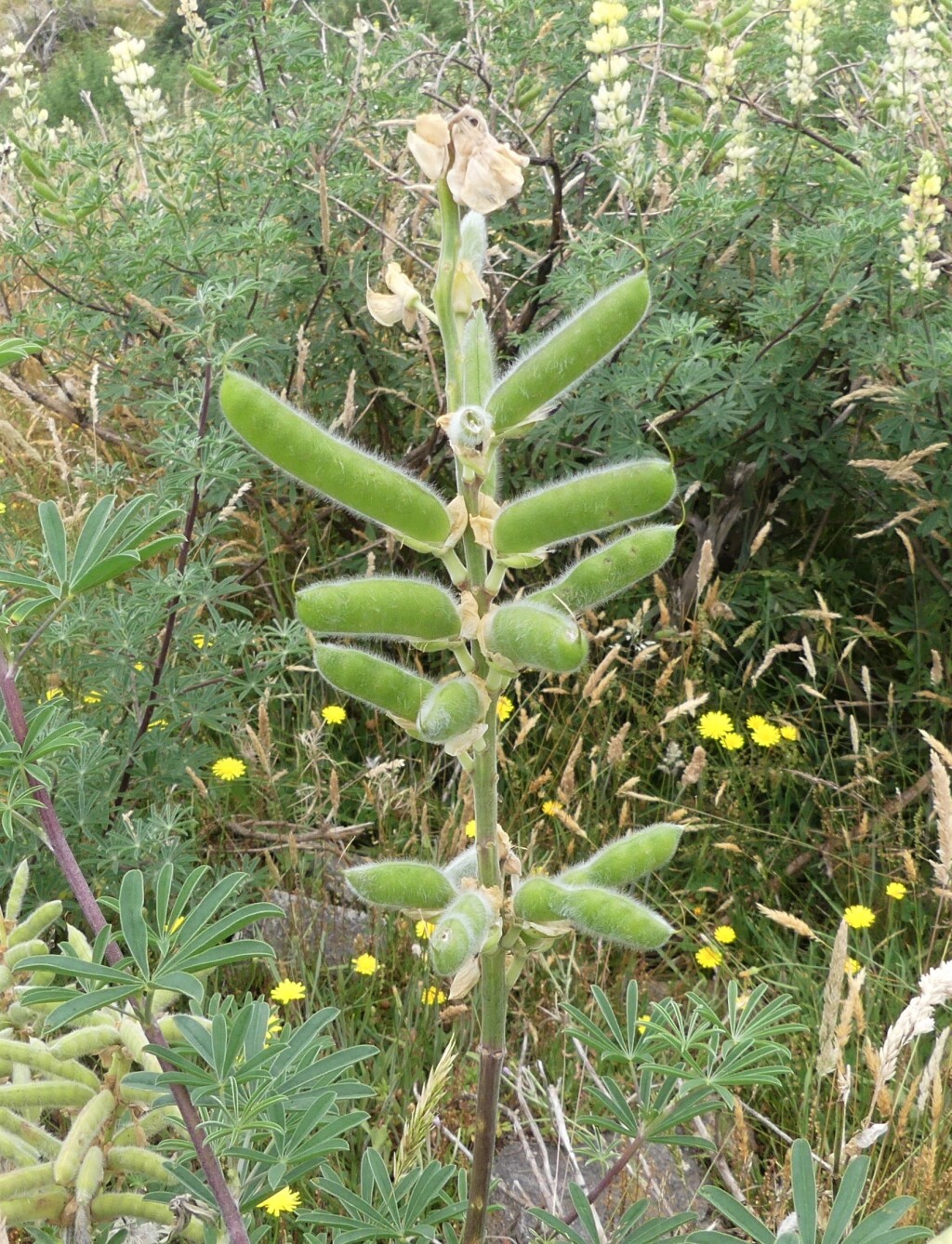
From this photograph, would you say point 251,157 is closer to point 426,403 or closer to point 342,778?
point 426,403

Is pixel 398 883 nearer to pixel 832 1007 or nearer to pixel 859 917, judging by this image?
pixel 832 1007

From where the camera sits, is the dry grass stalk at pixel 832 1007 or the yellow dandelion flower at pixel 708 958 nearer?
the dry grass stalk at pixel 832 1007

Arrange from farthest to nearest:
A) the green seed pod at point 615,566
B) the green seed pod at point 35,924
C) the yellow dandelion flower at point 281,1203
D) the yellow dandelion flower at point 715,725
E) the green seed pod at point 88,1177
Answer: the yellow dandelion flower at point 715,725, the yellow dandelion flower at point 281,1203, the green seed pod at point 35,924, the green seed pod at point 88,1177, the green seed pod at point 615,566

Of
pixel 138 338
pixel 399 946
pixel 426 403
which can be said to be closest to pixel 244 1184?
pixel 399 946

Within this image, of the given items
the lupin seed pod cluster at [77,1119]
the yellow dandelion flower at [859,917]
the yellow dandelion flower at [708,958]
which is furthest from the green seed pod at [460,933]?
the yellow dandelion flower at [859,917]

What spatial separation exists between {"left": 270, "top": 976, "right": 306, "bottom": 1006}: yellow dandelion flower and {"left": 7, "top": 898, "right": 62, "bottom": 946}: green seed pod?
2.36 feet

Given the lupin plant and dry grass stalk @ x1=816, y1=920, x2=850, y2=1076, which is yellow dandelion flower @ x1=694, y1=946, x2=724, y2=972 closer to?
dry grass stalk @ x1=816, y1=920, x2=850, y2=1076

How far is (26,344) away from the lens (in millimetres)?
1351

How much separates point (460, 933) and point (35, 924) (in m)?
0.67

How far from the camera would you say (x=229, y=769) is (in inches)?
102

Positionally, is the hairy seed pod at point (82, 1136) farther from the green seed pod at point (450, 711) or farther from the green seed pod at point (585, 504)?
the green seed pod at point (585, 504)

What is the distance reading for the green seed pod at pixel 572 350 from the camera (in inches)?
36.2

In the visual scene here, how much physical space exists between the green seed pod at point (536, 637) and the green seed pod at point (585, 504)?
59 mm

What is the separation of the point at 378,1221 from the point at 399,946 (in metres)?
1.10
